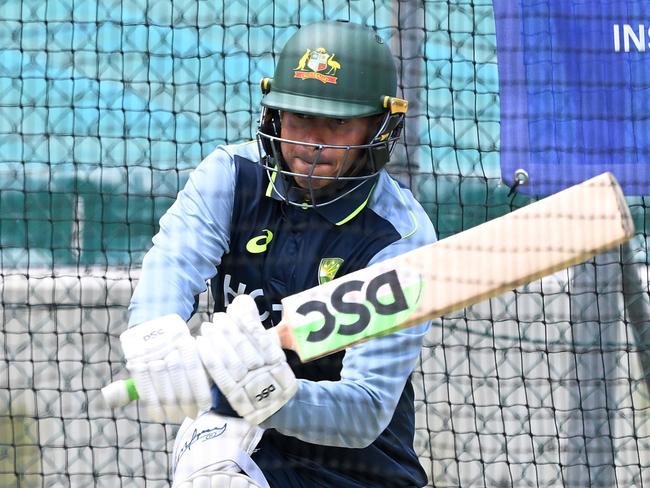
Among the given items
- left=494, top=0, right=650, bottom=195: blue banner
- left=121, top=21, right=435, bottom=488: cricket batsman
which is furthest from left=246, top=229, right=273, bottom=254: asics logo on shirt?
left=494, top=0, right=650, bottom=195: blue banner

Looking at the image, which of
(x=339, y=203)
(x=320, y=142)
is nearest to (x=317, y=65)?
(x=320, y=142)

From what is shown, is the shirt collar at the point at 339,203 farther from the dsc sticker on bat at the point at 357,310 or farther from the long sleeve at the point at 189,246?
the dsc sticker on bat at the point at 357,310

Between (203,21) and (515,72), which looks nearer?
(515,72)

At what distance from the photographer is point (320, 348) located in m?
2.05

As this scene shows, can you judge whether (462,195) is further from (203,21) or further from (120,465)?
(120,465)

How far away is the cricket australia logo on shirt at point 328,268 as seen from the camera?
238cm

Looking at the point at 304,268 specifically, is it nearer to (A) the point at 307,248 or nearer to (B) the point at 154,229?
(A) the point at 307,248

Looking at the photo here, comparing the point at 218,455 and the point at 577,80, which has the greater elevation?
the point at 577,80

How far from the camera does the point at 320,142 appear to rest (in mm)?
2422

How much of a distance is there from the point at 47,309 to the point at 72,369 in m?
0.23

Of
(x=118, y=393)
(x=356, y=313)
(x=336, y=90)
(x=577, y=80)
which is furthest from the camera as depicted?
(x=577, y=80)

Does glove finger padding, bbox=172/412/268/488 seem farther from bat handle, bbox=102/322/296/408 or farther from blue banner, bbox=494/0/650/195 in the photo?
blue banner, bbox=494/0/650/195

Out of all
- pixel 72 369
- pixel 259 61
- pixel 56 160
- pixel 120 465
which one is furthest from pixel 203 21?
pixel 120 465

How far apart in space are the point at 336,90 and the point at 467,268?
545 mm
